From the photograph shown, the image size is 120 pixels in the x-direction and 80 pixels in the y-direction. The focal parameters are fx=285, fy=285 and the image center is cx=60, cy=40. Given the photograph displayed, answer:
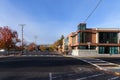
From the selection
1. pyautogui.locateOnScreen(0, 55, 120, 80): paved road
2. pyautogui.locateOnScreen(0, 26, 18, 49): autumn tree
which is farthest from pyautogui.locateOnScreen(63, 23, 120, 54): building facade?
pyautogui.locateOnScreen(0, 55, 120, 80): paved road

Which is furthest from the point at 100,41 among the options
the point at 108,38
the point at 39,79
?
the point at 39,79

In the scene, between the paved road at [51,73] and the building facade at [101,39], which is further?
the building facade at [101,39]

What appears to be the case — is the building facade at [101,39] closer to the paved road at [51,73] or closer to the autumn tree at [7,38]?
the autumn tree at [7,38]

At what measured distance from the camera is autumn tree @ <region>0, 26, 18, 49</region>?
8638 centimetres

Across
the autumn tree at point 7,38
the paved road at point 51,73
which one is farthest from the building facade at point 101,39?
the paved road at point 51,73

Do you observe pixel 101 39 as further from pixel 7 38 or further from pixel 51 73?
pixel 51 73

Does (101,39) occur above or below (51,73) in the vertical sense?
above

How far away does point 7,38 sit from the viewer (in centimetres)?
8700

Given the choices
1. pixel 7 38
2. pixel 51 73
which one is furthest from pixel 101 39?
pixel 51 73

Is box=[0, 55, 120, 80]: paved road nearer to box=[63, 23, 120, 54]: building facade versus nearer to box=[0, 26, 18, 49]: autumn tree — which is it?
box=[63, 23, 120, 54]: building facade

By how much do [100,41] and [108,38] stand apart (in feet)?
7.79

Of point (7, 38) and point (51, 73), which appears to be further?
point (7, 38)

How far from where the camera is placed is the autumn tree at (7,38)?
86.4 m

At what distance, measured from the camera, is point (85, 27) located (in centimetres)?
8038
